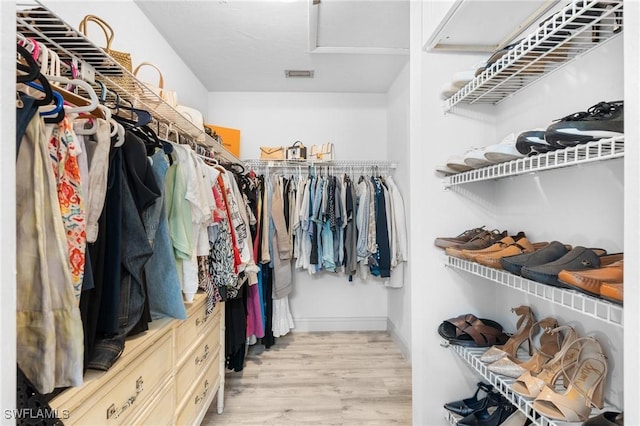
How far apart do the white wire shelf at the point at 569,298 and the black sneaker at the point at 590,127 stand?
14.1 inches

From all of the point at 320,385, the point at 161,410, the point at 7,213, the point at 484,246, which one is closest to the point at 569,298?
the point at 484,246


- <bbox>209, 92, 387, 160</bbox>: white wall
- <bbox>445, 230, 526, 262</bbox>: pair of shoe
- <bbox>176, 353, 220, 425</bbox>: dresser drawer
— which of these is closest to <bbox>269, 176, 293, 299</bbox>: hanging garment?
<bbox>209, 92, 387, 160</bbox>: white wall

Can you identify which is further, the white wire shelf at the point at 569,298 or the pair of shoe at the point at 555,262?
the pair of shoe at the point at 555,262

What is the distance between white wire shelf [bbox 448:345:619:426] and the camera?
0.85m

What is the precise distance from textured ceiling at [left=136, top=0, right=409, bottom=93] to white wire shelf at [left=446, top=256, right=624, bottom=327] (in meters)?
1.72

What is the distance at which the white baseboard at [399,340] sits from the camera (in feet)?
8.52

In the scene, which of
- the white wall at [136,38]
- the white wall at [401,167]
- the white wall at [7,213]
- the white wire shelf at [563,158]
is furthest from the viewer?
the white wall at [401,167]

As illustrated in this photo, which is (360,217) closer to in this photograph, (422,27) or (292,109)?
(292,109)

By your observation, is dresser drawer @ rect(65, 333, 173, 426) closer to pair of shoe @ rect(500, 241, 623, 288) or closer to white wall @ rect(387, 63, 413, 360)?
pair of shoe @ rect(500, 241, 623, 288)

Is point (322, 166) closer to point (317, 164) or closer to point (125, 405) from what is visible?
point (317, 164)

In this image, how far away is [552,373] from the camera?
3.09ft

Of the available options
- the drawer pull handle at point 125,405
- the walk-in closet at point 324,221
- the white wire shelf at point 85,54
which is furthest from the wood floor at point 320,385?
the white wire shelf at point 85,54

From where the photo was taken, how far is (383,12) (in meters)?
1.97

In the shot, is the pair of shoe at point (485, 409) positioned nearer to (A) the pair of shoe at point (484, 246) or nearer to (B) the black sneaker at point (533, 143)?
(A) the pair of shoe at point (484, 246)
